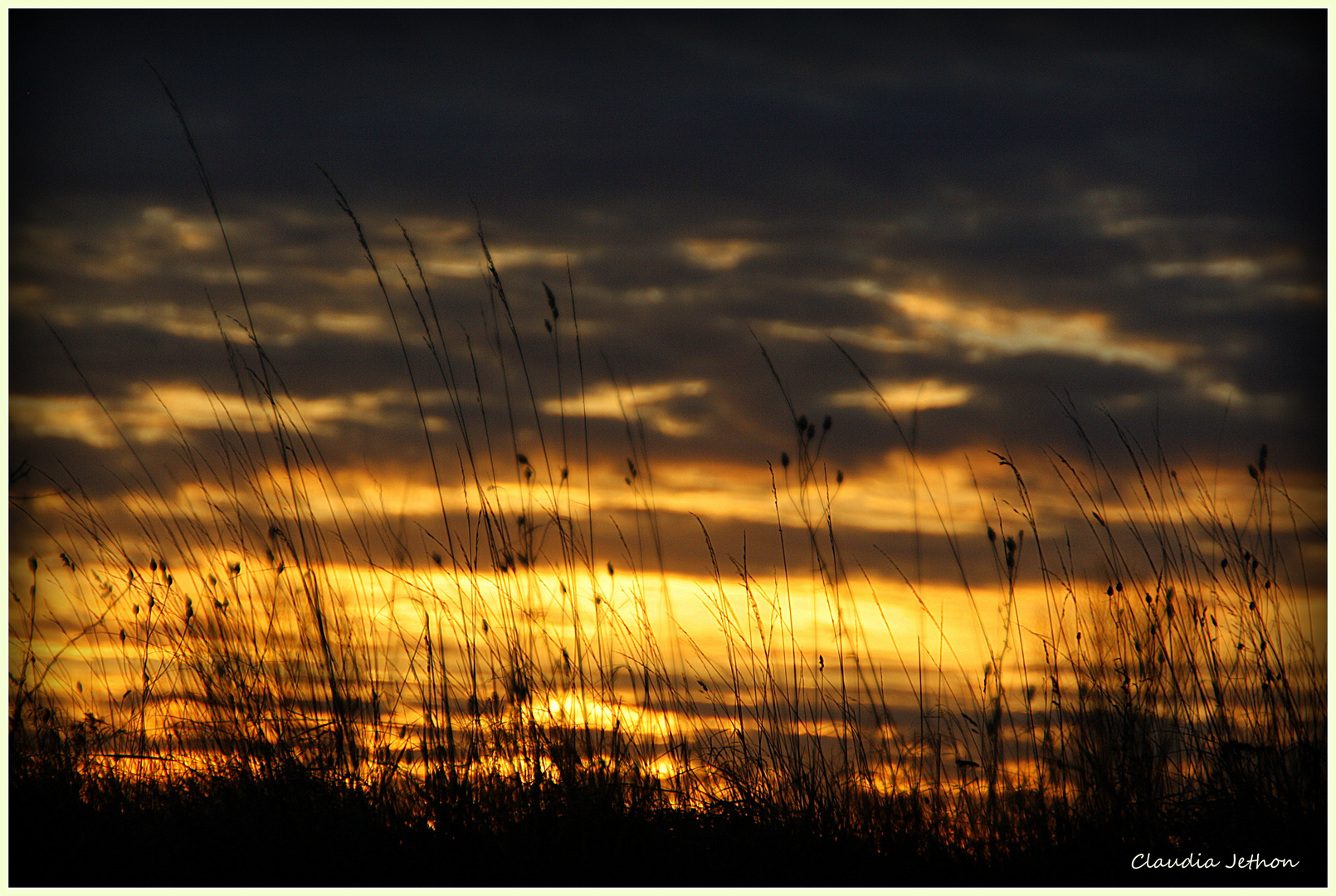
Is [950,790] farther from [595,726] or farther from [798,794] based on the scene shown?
[595,726]

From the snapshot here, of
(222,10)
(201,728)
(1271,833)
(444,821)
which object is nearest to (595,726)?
(444,821)

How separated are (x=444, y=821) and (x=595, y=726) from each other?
369mm

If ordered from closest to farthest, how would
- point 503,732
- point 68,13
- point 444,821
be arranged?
1. point 444,821
2. point 503,732
3. point 68,13

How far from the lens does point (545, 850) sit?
201cm

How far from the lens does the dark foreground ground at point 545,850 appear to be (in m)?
1.95

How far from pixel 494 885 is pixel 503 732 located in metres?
0.35

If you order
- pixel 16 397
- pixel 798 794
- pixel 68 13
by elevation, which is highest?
pixel 68 13

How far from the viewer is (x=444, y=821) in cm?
208

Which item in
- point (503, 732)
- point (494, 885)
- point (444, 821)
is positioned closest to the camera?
Answer: point (494, 885)

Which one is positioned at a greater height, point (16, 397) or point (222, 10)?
point (222, 10)

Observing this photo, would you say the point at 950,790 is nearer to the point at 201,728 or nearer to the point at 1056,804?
the point at 1056,804

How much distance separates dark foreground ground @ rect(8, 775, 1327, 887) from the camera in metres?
1.95

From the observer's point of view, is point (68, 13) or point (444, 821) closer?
point (444, 821)

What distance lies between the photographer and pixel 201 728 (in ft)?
7.52
